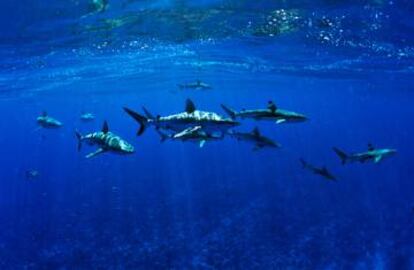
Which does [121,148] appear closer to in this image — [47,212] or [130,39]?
[130,39]

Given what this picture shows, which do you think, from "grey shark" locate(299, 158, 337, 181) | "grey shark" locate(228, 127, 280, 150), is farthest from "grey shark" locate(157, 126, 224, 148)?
"grey shark" locate(299, 158, 337, 181)

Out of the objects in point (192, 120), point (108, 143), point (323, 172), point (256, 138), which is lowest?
point (323, 172)

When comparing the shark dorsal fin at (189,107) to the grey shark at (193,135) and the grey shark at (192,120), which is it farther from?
the grey shark at (193,135)

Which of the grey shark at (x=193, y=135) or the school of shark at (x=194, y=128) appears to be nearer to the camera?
the school of shark at (x=194, y=128)

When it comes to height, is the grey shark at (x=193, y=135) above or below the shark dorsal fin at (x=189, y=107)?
below

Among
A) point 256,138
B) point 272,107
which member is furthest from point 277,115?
point 256,138

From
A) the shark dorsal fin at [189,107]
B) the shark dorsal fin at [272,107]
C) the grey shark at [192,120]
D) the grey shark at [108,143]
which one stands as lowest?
the grey shark at [108,143]

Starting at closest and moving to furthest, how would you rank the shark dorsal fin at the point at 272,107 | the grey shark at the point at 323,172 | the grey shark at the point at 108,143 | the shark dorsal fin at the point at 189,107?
the shark dorsal fin at the point at 189,107
the grey shark at the point at 108,143
the shark dorsal fin at the point at 272,107
the grey shark at the point at 323,172

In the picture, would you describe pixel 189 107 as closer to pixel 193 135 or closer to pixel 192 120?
pixel 192 120

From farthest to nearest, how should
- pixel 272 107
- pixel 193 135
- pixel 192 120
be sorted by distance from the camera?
pixel 272 107
pixel 193 135
pixel 192 120

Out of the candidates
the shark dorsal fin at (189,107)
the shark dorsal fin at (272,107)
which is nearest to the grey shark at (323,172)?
the shark dorsal fin at (272,107)

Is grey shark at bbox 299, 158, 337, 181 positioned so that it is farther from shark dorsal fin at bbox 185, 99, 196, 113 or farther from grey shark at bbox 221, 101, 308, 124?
shark dorsal fin at bbox 185, 99, 196, 113

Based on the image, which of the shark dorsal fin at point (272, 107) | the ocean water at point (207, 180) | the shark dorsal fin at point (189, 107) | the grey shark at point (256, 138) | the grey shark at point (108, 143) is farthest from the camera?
the ocean water at point (207, 180)

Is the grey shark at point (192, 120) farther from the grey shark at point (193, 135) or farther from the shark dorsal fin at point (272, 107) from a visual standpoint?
the shark dorsal fin at point (272, 107)
